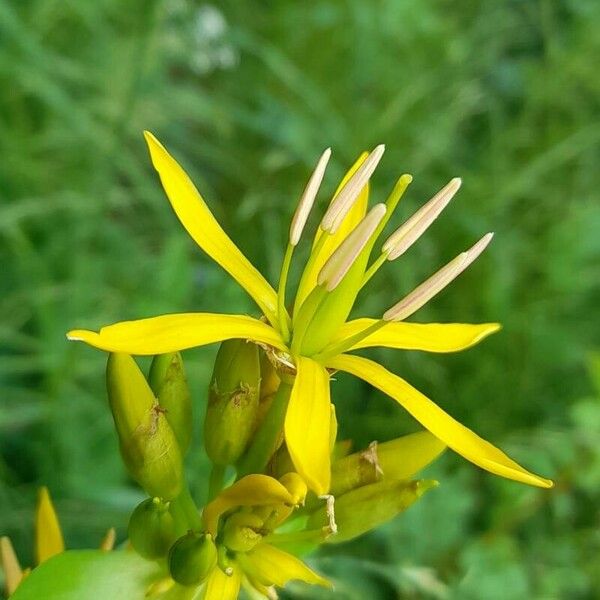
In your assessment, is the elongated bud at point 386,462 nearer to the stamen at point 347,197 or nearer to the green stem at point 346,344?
the green stem at point 346,344

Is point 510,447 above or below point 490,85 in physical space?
below

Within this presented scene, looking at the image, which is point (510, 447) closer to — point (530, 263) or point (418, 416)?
point (530, 263)

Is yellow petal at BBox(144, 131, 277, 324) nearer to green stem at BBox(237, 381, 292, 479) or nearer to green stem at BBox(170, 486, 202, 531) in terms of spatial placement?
green stem at BBox(237, 381, 292, 479)

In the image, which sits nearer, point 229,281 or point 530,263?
point 229,281

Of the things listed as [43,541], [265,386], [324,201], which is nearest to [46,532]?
[43,541]

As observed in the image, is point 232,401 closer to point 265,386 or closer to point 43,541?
point 265,386

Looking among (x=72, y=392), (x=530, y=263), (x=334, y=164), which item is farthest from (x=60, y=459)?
(x=530, y=263)
